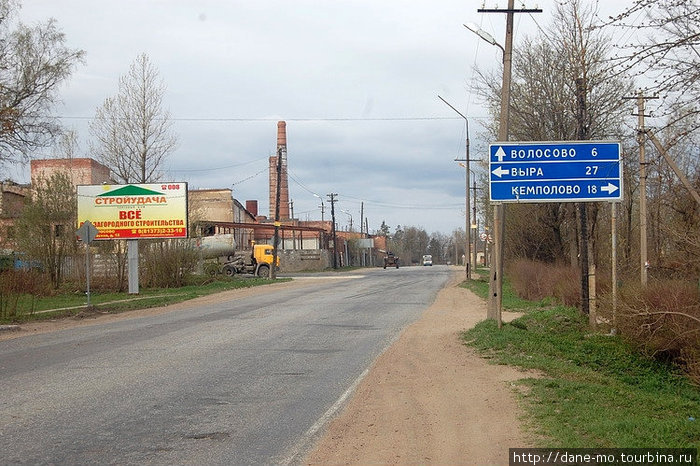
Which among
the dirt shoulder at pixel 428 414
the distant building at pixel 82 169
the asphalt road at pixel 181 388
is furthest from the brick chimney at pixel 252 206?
the dirt shoulder at pixel 428 414

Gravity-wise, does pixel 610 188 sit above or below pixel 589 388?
above

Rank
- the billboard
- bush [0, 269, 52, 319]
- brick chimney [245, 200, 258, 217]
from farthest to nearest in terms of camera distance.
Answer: brick chimney [245, 200, 258, 217], the billboard, bush [0, 269, 52, 319]

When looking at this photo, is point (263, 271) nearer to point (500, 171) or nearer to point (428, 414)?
point (500, 171)

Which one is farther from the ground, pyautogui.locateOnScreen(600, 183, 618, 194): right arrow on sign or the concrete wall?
pyautogui.locateOnScreen(600, 183, 618, 194): right arrow on sign

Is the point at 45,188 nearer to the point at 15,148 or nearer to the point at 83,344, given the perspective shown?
the point at 15,148

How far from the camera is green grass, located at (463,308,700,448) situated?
23.2ft

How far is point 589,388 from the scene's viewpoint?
31.6ft

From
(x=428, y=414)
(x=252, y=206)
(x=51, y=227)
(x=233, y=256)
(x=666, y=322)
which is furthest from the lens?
(x=252, y=206)

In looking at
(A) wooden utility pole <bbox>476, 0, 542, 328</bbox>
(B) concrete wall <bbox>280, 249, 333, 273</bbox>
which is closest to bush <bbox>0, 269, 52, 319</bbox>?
(A) wooden utility pole <bbox>476, 0, 542, 328</bbox>

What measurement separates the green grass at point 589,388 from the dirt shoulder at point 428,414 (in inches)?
15.9

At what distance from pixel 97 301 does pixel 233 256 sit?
26.7 m

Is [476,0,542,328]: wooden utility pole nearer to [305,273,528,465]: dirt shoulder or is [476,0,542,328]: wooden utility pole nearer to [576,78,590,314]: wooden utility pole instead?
[576,78,590,314]: wooden utility pole

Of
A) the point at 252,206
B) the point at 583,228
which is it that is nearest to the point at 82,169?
the point at 252,206

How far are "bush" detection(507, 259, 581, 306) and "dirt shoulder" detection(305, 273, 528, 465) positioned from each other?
7187 millimetres
